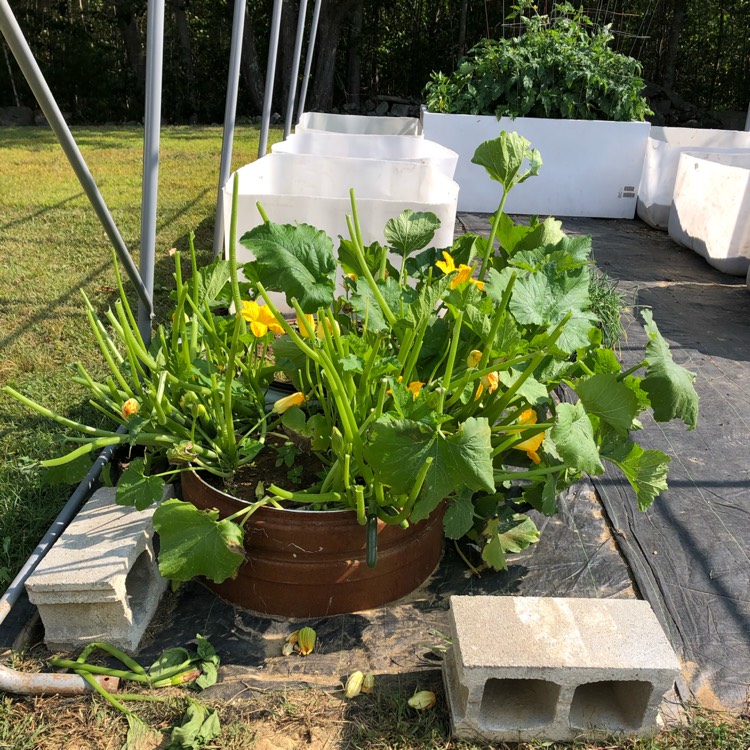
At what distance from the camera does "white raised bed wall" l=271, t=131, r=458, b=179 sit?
129 inches

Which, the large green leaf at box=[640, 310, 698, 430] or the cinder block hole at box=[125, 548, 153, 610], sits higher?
the large green leaf at box=[640, 310, 698, 430]

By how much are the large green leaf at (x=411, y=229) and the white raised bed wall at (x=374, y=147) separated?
1696 millimetres

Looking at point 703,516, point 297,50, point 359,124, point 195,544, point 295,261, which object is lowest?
point 703,516

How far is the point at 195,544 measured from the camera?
1141 millimetres

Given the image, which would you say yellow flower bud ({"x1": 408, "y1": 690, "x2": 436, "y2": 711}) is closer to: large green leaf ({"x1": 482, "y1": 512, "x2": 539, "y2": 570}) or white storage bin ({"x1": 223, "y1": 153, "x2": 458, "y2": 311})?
large green leaf ({"x1": 482, "y1": 512, "x2": 539, "y2": 570})

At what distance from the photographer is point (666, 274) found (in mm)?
3572

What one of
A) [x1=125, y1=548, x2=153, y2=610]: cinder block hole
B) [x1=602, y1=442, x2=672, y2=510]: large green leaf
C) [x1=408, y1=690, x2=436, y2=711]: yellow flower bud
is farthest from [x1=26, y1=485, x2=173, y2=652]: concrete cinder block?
[x1=602, y1=442, x2=672, y2=510]: large green leaf

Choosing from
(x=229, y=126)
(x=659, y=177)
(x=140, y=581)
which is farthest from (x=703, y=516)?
(x=659, y=177)

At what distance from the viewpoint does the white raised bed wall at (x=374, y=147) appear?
3.27m

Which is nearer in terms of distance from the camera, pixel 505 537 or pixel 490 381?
pixel 490 381

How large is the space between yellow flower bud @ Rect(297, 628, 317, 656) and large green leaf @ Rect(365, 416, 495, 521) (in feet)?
1.28

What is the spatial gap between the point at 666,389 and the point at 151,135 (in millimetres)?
1254

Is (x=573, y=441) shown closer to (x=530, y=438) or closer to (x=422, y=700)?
(x=530, y=438)

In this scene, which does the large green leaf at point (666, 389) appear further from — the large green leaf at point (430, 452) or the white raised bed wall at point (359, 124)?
the white raised bed wall at point (359, 124)
